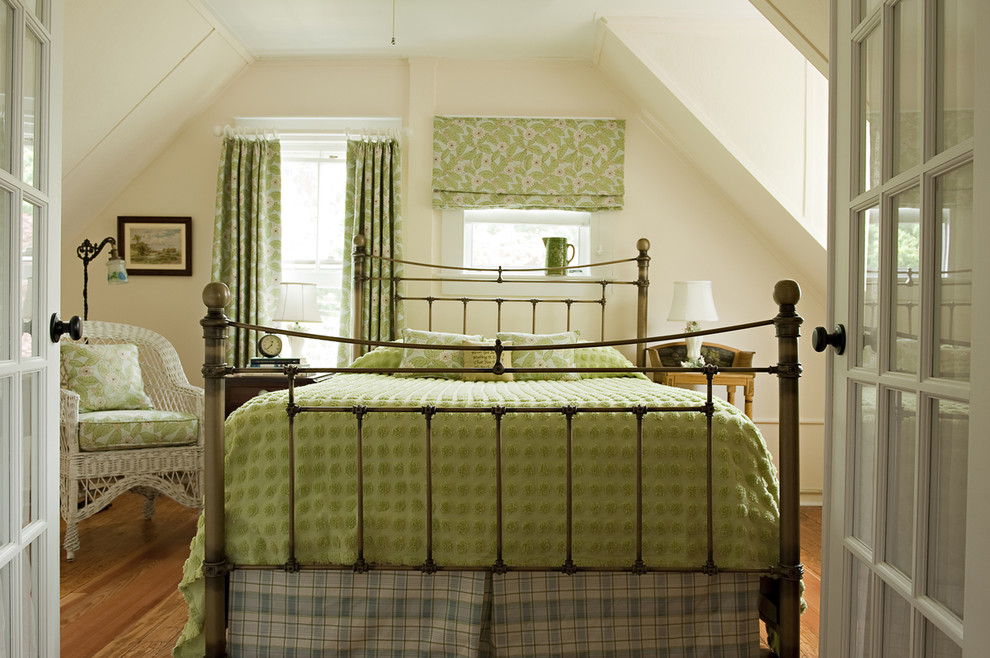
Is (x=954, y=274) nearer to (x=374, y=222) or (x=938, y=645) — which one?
(x=938, y=645)

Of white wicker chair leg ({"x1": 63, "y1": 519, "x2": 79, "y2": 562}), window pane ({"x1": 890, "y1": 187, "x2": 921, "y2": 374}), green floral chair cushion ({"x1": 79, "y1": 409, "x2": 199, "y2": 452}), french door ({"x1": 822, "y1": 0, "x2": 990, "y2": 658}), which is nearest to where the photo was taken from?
french door ({"x1": 822, "y1": 0, "x2": 990, "y2": 658})

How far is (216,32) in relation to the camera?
3564mm

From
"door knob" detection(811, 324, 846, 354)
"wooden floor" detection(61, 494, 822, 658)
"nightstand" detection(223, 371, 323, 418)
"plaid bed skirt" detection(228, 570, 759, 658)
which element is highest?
"door knob" detection(811, 324, 846, 354)

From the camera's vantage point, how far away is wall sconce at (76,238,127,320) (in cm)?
349

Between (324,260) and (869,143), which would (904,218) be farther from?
(324,260)

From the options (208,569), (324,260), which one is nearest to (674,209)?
(324,260)

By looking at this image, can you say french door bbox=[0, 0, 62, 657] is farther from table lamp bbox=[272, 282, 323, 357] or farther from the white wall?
the white wall

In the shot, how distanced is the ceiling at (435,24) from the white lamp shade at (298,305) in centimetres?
132

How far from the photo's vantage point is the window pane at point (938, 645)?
0.90m

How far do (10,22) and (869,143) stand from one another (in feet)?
4.95

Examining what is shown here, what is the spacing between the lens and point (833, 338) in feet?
4.31

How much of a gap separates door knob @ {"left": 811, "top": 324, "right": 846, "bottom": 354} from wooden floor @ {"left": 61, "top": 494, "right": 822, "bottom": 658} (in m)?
1.14

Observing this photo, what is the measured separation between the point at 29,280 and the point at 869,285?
1520 millimetres

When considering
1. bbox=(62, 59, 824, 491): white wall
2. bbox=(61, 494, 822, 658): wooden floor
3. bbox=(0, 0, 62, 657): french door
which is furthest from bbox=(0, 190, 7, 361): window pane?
bbox=(62, 59, 824, 491): white wall
